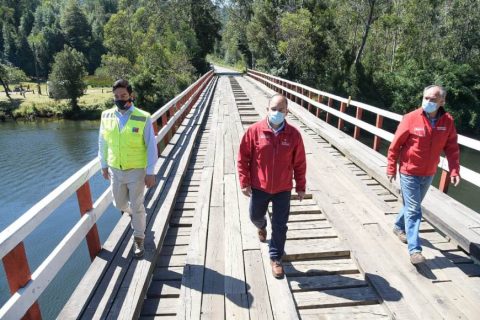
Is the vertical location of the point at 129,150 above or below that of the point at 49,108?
above

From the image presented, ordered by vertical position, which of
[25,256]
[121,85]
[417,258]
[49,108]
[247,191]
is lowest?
[49,108]

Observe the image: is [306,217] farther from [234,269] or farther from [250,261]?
[234,269]

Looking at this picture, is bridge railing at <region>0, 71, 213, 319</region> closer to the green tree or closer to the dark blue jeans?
the dark blue jeans

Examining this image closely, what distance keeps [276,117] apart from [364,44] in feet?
133

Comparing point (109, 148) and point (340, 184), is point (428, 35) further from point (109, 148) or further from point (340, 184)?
point (109, 148)

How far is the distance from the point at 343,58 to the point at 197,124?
33.9m

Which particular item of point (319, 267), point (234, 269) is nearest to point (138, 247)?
point (234, 269)

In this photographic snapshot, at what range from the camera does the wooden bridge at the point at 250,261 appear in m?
3.20

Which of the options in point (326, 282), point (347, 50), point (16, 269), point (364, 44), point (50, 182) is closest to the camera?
point (16, 269)

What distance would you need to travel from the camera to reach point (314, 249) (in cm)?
421

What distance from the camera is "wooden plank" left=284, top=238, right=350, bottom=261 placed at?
411 centimetres

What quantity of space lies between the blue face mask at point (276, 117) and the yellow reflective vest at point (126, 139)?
117cm

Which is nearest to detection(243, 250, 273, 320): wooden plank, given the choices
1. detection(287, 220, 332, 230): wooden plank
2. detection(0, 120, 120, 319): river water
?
detection(287, 220, 332, 230): wooden plank

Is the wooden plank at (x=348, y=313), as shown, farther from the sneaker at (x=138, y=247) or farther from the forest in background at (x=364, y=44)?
the forest in background at (x=364, y=44)
